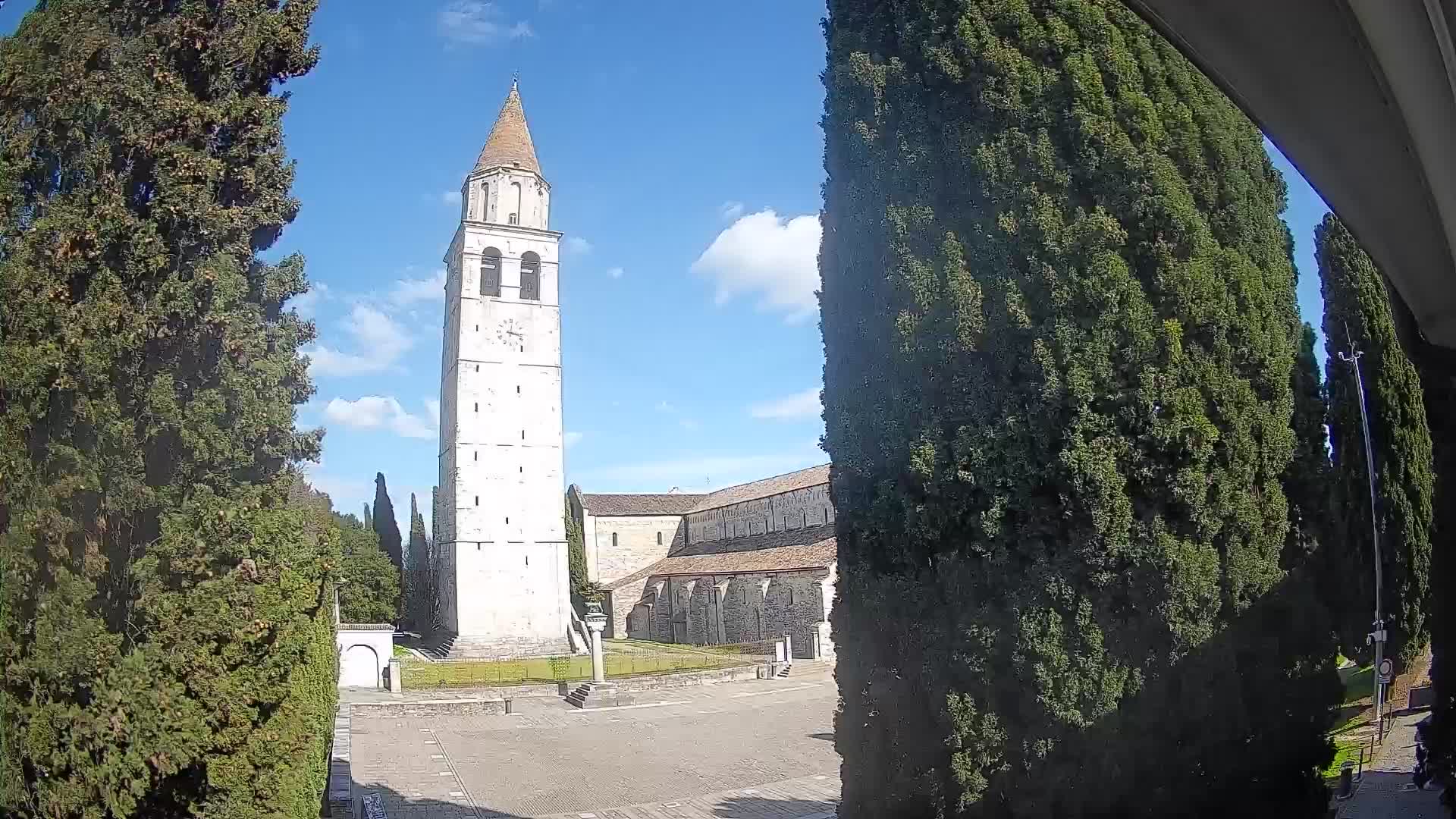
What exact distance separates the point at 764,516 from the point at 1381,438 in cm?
3535

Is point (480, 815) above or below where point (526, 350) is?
below

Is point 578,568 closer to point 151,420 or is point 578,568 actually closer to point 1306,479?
point 151,420

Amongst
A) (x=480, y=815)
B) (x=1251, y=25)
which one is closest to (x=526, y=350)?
(x=480, y=815)

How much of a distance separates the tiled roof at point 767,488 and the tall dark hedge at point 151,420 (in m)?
38.5

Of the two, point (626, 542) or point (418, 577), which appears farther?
point (626, 542)

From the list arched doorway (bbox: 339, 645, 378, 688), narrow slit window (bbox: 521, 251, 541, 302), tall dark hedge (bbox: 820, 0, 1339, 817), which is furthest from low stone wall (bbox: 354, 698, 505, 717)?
narrow slit window (bbox: 521, 251, 541, 302)

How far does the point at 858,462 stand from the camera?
6805 mm

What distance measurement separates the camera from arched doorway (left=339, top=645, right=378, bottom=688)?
26688mm

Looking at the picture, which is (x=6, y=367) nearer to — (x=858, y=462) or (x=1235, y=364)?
(x=858, y=462)

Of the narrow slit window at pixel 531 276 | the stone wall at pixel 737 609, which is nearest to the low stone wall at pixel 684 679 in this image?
the stone wall at pixel 737 609

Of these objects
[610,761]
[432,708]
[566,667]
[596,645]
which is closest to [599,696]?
[596,645]

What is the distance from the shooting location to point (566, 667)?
101 feet

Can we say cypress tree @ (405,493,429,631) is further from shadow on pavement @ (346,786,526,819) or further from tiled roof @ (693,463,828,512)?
shadow on pavement @ (346,786,526,819)

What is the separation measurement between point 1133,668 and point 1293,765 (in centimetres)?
151
